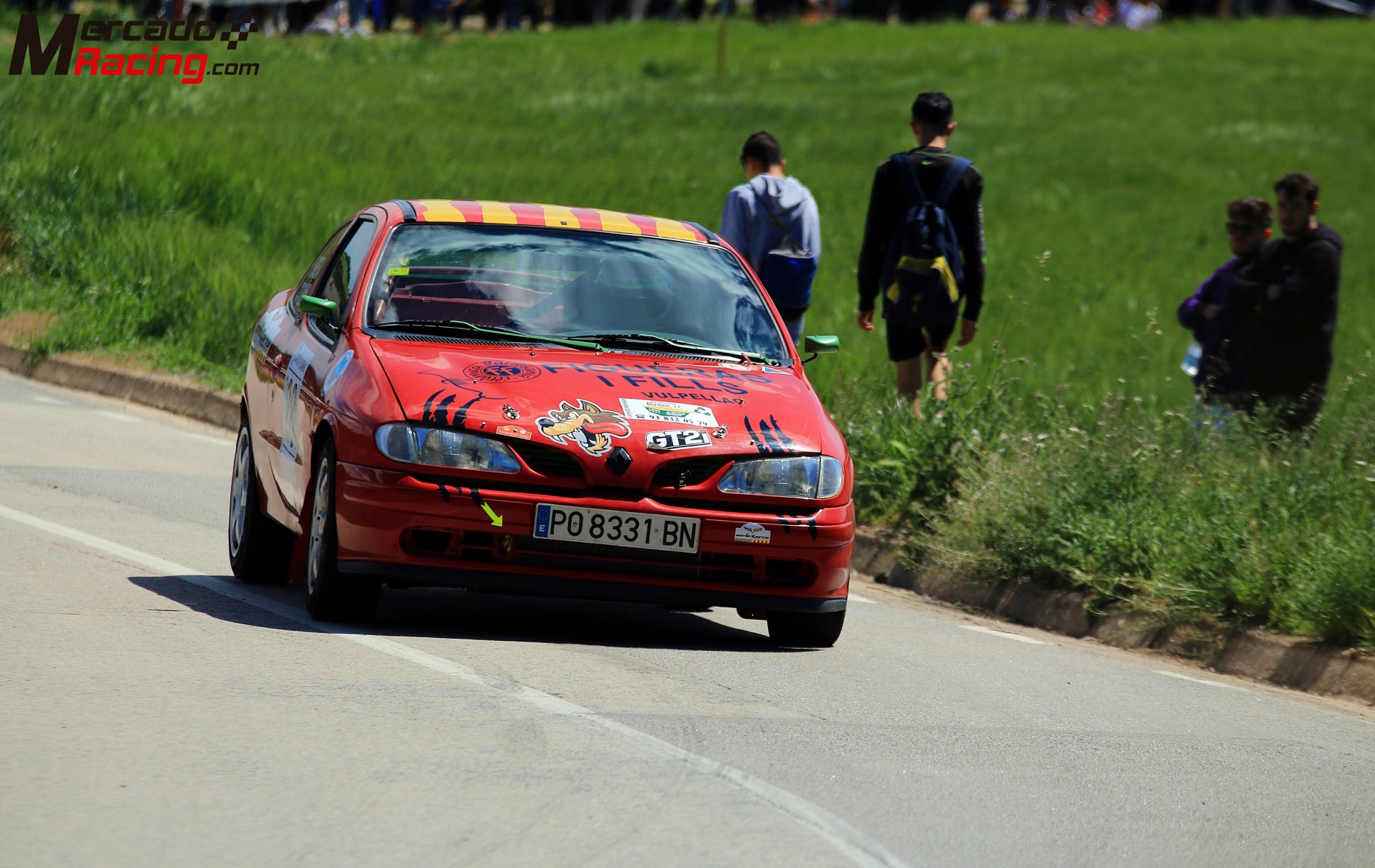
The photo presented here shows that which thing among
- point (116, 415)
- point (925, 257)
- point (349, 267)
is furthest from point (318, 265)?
point (116, 415)

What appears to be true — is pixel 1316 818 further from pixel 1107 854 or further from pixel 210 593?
pixel 210 593

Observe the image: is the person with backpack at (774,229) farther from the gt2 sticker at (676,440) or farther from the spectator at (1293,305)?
the gt2 sticker at (676,440)

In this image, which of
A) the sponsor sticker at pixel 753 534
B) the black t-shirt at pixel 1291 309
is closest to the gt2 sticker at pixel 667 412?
the sponsor sticker at pixel 753 534

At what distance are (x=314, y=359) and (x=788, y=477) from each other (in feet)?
6.51

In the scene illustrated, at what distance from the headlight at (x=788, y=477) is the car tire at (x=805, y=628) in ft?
1.89

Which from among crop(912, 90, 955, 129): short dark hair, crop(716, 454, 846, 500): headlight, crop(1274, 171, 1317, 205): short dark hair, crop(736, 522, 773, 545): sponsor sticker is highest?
crop(912, 90, 955, 129): short dark hair

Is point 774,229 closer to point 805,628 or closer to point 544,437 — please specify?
point 805,628

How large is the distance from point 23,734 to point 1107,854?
2.94 metres

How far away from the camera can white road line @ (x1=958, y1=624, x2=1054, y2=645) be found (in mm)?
9484

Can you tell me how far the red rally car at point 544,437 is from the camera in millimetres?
7359

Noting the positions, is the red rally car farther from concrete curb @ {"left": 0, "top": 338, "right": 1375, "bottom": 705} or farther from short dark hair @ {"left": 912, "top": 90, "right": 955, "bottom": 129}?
short dark hair @ {"left": 912, "top": 90, "right": 955, "bottom": 129}

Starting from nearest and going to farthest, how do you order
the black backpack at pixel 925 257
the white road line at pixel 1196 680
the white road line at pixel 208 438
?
1. the white road line at pixel 1196 680
2. the black backpack at pixel 925 257
3. the white road line at pixel 208 438

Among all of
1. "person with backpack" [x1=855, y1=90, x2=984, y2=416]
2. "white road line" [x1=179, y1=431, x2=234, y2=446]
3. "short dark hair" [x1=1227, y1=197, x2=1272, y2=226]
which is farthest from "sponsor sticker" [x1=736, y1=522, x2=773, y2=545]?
"white road line" [x1=179, y1=431, x2=234, y2=446]

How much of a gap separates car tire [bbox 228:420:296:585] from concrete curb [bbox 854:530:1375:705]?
11.6ft
